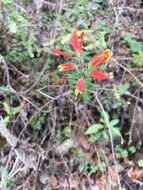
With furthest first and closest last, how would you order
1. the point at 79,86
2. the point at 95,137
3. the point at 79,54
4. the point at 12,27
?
the point at 95,137, the point at 12,27, the point at 79,54, the point at 79,86

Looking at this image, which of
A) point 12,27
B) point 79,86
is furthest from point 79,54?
point 12,27

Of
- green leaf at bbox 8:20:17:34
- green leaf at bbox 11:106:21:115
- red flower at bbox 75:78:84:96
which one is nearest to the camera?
red flower at bbox 75:78:84:96

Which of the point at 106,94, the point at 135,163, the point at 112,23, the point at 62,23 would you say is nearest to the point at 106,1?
the point at 112,23

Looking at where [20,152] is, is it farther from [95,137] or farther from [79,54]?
[79,54]

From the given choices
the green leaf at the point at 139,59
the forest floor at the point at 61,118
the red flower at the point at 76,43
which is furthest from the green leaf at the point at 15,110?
the green leaf at the point at 139,59

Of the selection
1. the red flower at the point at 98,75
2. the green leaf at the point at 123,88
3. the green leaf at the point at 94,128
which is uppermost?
the red flower at the point at 98,75

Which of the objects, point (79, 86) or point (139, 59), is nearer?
point (79, 86)

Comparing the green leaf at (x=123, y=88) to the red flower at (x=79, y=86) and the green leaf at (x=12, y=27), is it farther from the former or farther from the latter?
the green leaf at (x=12, y=27)

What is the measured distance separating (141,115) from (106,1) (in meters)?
0.68

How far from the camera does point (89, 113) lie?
7.37ft

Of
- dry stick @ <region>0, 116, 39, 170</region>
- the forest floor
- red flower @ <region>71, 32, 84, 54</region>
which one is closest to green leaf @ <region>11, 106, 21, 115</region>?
the forest floor

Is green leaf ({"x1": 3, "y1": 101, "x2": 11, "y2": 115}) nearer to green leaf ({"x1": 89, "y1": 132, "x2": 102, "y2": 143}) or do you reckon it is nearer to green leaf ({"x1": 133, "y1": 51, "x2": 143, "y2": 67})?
green leaf ({"x1": 89, "y1": 132, "x2": 102, "y2": 143})

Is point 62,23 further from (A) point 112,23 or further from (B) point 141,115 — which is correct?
(B) point 141,115

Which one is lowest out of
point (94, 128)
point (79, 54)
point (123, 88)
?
point (94, 128)
